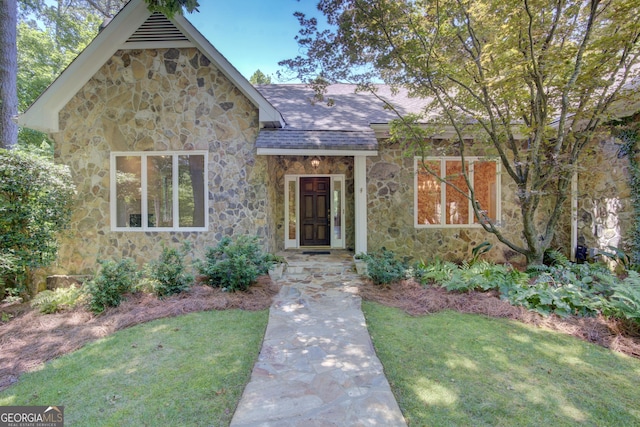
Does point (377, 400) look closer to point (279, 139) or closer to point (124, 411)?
point (124, 411)

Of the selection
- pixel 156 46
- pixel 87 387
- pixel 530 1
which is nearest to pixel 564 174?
pixel 530 1

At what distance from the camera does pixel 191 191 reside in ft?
23.5

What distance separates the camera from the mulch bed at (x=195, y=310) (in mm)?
3961

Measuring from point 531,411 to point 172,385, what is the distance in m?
3.22

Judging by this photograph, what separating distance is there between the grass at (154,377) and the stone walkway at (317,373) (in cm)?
23

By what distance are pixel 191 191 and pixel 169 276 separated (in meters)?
2.25

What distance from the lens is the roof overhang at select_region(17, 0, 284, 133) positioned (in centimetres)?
652

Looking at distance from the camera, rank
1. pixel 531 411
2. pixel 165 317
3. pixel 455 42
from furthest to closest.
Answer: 1. pixel 455 42
2. pixel 165 317
3. pixel 531 411

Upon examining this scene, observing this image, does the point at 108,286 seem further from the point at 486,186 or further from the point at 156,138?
the point at 486,186

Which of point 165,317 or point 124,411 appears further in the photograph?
point 165,317

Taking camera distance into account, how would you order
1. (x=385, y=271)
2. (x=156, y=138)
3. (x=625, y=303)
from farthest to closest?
(x=156, y=138) < (x=385, y=271) < (x=625, y=303)

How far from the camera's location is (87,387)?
304 cm

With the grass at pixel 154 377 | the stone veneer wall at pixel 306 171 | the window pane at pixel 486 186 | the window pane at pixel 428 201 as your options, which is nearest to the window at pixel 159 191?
the stone veneer wall at pixel 306 171

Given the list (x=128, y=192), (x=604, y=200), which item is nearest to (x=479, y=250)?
(x=604, y=200)
